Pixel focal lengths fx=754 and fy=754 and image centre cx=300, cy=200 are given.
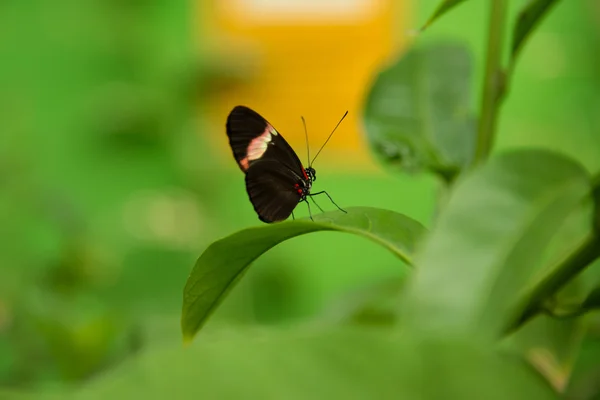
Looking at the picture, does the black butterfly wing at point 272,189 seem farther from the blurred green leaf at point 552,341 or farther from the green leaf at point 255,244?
the blurred green leaf at point 552,341

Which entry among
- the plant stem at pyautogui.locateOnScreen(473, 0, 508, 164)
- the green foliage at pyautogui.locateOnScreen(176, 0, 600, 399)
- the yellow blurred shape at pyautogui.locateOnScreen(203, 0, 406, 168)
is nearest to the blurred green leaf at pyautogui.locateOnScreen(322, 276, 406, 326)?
the green foliage at pyautogui.locateOnScreen(176, 0, 600, 399)

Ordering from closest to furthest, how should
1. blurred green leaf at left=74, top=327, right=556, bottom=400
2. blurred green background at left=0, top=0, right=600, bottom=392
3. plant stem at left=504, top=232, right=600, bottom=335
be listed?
blurred green leaf at left=74, top=327, right=556, bottom=400 < plant stem at left=504, top=232, right=600, bottom=335 < blurred green background at left=0, top=0, right=600, bottom=392

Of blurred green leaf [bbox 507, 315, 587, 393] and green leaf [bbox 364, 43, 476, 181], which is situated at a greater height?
green leaf [bbox 364, 43, 476, 181]

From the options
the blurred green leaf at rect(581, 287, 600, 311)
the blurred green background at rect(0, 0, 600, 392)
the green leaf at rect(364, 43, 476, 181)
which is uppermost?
the green leaf at rect(364, 43, 476, 181)

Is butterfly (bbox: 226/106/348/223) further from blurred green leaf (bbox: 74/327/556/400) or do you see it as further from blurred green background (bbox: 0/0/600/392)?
blurred green background (bbox: 0/0/600/392)

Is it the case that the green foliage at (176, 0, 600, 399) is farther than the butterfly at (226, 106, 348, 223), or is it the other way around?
the butterfly at (226, 106, 348, 223)

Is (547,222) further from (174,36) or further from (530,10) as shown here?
(174,36)

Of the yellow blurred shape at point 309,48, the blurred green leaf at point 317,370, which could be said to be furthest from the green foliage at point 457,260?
the yellow blurred shape at point 309,48
